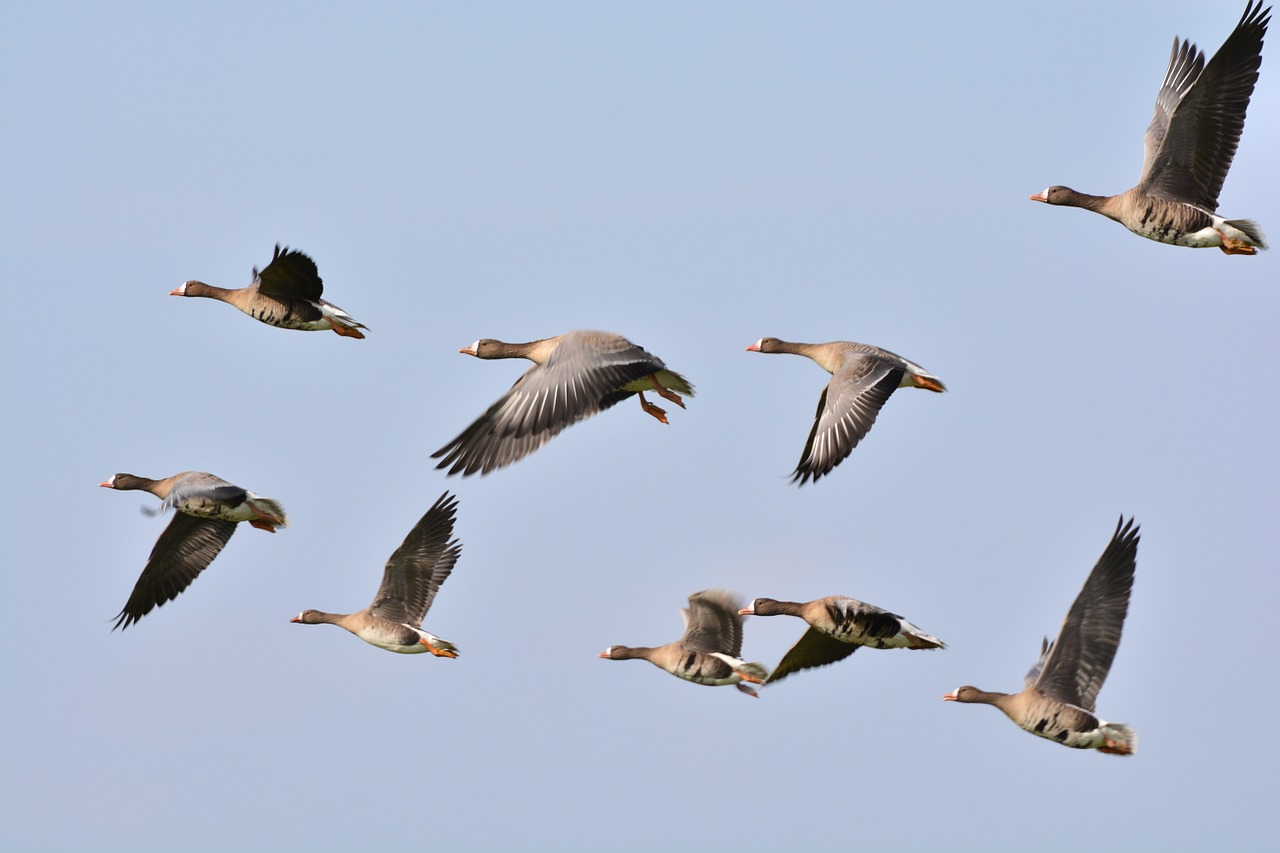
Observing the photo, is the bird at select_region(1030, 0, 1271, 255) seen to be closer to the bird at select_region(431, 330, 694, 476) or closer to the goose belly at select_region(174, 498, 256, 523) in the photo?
the bird at select_region(431, 330, 694, 476)

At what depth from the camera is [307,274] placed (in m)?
23.3

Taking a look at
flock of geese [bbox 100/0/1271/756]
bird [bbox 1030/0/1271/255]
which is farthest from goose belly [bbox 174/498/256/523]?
bird [bbox 1030/0/1271/255]

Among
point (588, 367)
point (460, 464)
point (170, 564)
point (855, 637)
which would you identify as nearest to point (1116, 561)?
point (855, 637)

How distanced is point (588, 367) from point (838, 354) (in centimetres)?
564

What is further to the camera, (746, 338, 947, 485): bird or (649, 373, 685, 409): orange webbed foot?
(649, 373, 685, 409): orange webbed foot

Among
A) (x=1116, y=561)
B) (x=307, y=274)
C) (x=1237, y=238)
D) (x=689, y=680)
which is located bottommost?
(x=689, y=680)

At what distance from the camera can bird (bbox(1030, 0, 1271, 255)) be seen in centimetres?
2170

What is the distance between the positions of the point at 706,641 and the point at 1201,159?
361 inches

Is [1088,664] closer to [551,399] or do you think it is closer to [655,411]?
[655,411]

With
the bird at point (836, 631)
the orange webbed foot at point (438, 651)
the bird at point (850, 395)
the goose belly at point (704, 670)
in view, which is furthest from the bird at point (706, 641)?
the bird at point (850, 395)

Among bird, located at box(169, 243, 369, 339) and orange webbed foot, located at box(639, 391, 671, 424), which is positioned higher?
bird, located at box(169, 243, 369, 339)

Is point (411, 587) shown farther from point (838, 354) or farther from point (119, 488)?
point (838, 354)

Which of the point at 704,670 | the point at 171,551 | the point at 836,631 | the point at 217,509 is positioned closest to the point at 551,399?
the point at 836,631

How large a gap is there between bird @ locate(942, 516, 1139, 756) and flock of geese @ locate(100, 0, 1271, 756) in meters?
0.02
